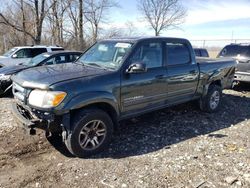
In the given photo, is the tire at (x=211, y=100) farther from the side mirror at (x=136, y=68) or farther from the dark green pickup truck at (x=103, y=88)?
the side mirror at (x=136, y=68)

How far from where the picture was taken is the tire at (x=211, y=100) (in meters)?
6.90

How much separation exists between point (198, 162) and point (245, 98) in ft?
17.8

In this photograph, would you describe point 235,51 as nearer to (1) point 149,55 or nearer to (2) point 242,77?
(2) point 242,77

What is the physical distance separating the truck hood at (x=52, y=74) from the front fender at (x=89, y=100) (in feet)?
1.15

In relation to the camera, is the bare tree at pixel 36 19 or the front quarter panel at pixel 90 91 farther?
the bare tree at pixel 36 19

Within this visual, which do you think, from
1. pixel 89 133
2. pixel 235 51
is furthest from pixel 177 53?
pixel 235 51

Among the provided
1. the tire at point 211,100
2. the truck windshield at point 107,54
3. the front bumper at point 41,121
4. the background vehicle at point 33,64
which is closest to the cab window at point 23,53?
the background vehicle at point 33,64

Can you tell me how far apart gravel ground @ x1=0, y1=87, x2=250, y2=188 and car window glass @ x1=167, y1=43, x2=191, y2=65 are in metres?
1.38

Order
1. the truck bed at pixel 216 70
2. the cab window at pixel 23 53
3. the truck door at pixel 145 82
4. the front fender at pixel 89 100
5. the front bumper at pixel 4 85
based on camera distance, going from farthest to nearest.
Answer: the cab window at pixel 23 53, the front bumper at pixel 4 85, the truck bed at pixel 216 70, the truck door at pixel 145 82, the front fender at pixel 89 100

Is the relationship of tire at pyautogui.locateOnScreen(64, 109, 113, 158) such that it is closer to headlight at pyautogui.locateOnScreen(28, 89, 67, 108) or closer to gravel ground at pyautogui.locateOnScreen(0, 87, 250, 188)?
gravel ground at pyautogui.locateOnScreen(0, 87, 250, 188)

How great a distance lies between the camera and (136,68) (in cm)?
467

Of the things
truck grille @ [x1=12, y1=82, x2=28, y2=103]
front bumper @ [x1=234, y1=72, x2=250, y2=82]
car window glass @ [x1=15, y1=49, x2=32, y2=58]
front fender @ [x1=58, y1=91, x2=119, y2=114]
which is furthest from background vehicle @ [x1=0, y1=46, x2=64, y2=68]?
front fender @ [x1=58, y1=91, x2=119, y2=114]

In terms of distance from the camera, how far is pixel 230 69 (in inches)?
298

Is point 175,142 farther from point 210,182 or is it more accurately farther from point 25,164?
point 25,164
